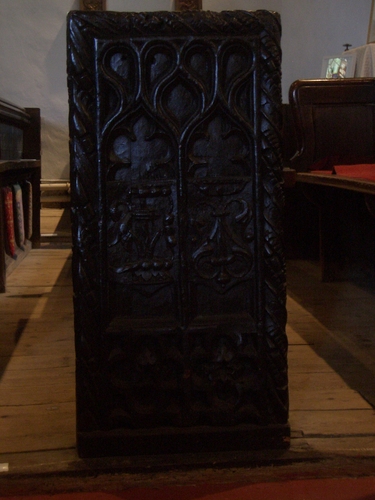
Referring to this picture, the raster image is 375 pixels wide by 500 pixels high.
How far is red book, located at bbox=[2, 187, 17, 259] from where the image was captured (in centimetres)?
344

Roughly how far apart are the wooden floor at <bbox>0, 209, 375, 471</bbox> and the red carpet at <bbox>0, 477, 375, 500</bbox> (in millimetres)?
98

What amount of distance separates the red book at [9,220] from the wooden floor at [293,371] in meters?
0.35

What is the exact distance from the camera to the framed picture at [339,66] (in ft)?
18.1

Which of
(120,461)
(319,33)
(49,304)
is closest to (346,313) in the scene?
(49,304)

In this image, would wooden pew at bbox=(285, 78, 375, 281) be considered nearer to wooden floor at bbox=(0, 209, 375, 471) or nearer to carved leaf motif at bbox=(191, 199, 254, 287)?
wooden floor at bbox=(0, 209, 375, 471)

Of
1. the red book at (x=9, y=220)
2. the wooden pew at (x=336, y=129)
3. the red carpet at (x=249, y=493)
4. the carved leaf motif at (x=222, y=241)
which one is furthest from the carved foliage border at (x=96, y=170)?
the red book at (x=9, y=220)

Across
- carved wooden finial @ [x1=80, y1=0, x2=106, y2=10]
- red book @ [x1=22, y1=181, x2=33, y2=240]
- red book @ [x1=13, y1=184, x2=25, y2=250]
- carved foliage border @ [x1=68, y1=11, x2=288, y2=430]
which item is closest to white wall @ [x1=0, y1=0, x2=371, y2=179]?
carved wooden finial @ [x1=80, y1=0, x2=106, y2=10]

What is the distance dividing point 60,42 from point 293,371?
524 cm

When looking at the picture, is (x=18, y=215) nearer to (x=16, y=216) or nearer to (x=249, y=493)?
(x=16, y=216)

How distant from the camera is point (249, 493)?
121 cm

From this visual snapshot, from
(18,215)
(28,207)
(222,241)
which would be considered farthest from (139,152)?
(28,207)

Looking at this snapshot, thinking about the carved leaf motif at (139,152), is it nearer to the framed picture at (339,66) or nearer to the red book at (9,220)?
the red book at (9,220)

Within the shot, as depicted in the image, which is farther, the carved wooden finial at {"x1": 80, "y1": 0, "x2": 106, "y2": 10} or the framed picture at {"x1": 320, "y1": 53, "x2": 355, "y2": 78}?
the carved wooden finial at {"x1": 80, "y1": 0, "x2": 106, "y2": 10}

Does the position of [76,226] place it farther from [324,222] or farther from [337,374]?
[324,222]
